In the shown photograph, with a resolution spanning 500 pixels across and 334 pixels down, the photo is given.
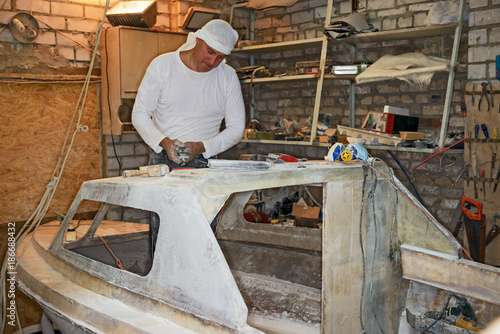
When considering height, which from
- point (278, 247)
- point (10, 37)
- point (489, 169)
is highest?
point (10, 37)

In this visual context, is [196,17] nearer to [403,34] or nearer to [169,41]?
[169,41]

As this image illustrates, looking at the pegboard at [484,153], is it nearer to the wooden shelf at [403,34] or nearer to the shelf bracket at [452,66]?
the shelf bracket at [452,66]

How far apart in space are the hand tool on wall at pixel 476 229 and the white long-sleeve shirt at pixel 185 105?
2.09 meters

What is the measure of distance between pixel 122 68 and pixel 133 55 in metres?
0.16

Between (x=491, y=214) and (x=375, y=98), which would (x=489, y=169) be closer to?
(x=491, y=214)

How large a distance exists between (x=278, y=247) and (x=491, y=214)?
6.04 ft

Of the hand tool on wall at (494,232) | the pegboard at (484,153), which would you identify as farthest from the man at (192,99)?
the hand tool on wall at (494,232)

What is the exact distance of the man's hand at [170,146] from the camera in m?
2.67

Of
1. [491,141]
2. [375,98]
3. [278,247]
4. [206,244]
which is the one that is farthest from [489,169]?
[206,244]

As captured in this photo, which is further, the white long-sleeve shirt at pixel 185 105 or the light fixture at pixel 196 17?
the light fixture at pixel 196 17

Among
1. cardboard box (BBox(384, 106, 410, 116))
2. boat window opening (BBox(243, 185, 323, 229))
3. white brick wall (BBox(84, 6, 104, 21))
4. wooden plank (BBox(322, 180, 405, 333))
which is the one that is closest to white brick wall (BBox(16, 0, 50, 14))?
white brick wall (BBox(84, 6, 104, 21))

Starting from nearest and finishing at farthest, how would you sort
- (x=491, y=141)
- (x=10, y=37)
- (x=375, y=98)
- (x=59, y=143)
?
(x=491, y=141) < (x=10, y=37) < (x=59, y=143) < (x=375, y=98)

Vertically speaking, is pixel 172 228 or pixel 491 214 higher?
pixel 172 228

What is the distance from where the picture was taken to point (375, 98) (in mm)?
4879
